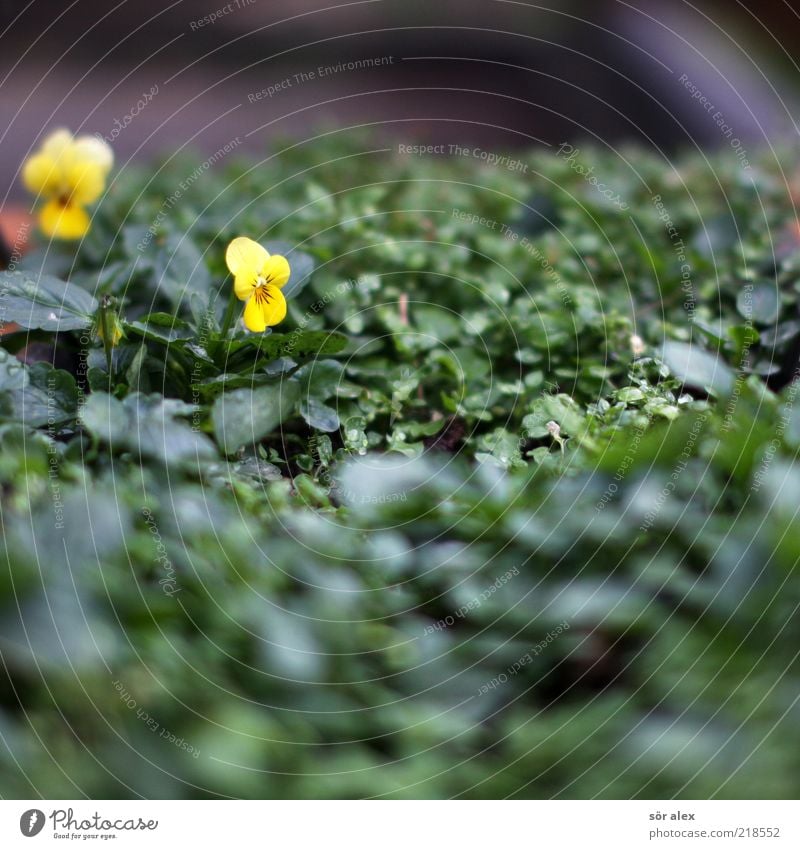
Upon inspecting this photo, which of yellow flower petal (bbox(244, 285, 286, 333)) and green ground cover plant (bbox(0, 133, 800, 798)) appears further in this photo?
yellow flower petal (bbox(244, 285, 286, 333))

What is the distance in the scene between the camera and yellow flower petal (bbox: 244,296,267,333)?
1.41m

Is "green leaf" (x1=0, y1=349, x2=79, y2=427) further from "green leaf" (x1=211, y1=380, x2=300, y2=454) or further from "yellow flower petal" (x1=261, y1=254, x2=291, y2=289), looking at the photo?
"yellow flower petal" (x1=261, y1=254, x2=291, y2=289)

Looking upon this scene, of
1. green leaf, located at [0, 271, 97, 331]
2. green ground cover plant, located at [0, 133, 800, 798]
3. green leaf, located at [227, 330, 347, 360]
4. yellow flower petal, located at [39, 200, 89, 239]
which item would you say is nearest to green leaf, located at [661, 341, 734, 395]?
green ground cover plant, located at [0, 133, 800, 798]

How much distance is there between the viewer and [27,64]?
1979 millimetres

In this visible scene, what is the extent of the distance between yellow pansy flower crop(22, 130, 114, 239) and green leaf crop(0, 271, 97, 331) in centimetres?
23

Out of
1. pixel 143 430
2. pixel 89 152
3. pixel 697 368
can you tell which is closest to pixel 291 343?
pixel 143 430

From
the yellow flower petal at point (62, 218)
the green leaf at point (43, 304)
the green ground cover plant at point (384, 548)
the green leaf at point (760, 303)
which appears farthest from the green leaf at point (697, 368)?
the yellow flower petal at point (62, 218)

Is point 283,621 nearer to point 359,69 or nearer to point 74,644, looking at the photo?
point 74,644

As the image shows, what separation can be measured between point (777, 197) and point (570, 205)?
0.55 m

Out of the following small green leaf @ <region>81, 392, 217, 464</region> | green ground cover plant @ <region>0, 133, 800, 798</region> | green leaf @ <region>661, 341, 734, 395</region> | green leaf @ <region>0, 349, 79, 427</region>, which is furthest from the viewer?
green leaf @ <region>661, 341, 734, 395</region>

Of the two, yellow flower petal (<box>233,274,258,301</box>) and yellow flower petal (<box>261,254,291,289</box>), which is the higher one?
yellow flower petal (<box>261,254,291,289</box>)

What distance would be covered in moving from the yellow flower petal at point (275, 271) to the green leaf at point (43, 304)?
0.29 m

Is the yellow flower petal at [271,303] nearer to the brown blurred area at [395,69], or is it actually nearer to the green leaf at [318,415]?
the green leaf at [318,415]
